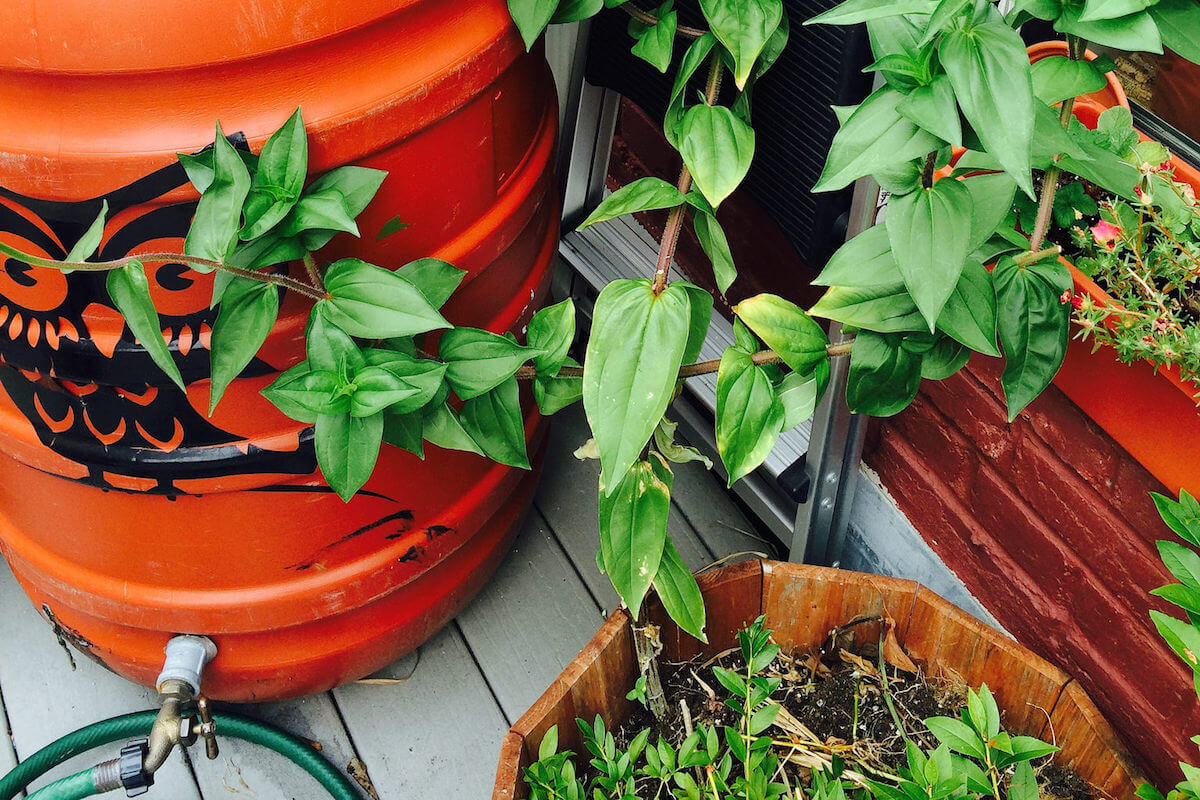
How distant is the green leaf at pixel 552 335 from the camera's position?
0.87m

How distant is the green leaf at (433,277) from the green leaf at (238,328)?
0.41ft

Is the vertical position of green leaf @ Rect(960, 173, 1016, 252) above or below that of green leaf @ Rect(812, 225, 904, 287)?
above

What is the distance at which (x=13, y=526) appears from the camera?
1150 millimetres

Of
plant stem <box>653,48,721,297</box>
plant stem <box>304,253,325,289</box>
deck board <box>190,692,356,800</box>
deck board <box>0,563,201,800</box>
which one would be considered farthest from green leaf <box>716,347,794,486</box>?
deck board <box>0,563,201,800</box>

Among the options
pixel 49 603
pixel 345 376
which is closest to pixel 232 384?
pixel 345 376

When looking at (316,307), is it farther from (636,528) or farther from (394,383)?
(636,528)

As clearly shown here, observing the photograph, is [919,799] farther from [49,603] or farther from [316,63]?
[49,603]

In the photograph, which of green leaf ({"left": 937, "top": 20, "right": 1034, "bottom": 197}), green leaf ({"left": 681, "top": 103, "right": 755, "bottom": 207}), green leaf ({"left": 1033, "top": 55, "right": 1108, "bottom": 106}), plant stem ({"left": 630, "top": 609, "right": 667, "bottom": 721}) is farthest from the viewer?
plant stem ({"left": 630, "top": 609, "right": 667, "bottom": 721})

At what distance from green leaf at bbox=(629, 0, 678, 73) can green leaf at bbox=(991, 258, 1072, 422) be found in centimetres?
37

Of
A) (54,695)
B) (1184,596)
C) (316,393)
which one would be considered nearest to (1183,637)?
(1184,596)

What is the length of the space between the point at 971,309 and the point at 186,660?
86 cm

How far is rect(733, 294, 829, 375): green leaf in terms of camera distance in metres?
0.80

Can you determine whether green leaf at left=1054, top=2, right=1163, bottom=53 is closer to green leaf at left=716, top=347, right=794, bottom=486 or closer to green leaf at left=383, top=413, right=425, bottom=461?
green leaf at left=716, top=347, right=794, bottom=486

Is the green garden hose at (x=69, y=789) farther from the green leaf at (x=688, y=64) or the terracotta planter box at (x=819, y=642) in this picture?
the green leaf at (x=688, y=64)
